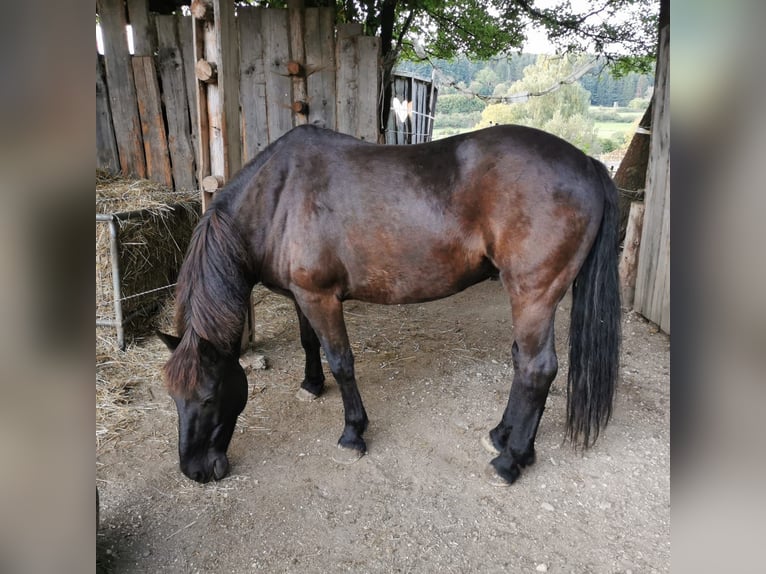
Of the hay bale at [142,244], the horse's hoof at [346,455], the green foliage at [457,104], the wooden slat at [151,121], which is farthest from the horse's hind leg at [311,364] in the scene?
the green foliage at [457,104]

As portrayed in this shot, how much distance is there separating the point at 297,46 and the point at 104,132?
2177 millimetres

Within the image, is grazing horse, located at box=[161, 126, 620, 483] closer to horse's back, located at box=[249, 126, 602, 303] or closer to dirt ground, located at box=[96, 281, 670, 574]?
horse's back, located at box=[249, 126, 602, 303]

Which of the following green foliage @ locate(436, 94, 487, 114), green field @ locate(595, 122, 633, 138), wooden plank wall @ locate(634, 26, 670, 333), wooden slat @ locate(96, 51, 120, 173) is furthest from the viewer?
green foliage @ locate(436, 94, 487, 114)

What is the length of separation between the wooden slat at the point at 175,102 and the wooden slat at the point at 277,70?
2.96ft

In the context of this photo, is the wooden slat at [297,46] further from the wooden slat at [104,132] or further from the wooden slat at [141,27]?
the wooden slat at [104,132]

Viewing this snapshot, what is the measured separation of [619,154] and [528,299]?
11.8 m

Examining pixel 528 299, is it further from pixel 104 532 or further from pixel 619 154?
pixel 619 154

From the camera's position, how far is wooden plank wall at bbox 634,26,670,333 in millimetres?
4238

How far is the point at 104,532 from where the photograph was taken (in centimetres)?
220

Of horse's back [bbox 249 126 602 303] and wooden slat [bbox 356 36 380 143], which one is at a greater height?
wooden slat [bbox 356 36 380 143]

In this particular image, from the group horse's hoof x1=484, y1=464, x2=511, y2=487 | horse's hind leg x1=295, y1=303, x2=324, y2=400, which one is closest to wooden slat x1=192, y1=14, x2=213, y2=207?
horse's hind leg x1=295, y1=303, x2=324, y2=400

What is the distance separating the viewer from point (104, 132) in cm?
508

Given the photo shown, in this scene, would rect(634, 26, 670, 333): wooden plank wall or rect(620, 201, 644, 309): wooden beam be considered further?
rect(620, 201, 644, 309): wooden beam
